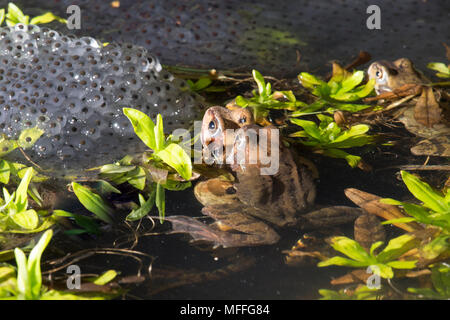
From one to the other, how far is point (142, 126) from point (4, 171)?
464 mm

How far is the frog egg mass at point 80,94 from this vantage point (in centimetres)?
171

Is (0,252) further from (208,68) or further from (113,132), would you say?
(208,68)

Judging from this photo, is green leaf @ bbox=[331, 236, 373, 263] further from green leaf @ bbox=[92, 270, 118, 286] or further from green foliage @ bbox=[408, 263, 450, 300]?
green leaf @ bbox=[92, 270, 118, 286]

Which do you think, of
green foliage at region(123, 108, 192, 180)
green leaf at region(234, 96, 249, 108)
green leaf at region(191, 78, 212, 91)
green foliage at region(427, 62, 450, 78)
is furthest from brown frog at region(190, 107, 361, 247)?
green foliage at region(427, 62, 450, 78)

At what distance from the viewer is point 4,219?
1.29 m

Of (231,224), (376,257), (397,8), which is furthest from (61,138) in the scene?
(397,8)

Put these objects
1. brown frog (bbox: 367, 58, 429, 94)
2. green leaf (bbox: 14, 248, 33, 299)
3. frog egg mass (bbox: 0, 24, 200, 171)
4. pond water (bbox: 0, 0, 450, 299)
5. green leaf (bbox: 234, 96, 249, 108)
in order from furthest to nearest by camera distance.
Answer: pond water (bbox: 0, 0, 450, 299)
brown frog (bbox: 367, 58, 429, 94)
green leaf (bbox: 234, 96, 249, 108)
frog egg mass (bbox: 0, 24, 200, 171)
green leaf (bbox: 14, 248, 33, 299)

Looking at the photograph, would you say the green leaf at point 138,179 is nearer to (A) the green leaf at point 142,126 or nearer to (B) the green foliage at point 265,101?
(A) the green leaf at point 142,126

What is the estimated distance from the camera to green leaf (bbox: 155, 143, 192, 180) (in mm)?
1465

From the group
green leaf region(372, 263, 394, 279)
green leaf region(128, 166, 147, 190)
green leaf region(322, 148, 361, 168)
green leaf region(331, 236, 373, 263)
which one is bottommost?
green leaf region(372, 263, 394, 279)

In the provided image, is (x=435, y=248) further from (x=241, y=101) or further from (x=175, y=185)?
(x=241, y=101)

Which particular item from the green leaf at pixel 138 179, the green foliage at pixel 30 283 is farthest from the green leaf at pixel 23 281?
the green leaf at pixel 138 179

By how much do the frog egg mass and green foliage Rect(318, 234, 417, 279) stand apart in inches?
31.8

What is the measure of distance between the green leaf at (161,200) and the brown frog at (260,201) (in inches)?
4.3
